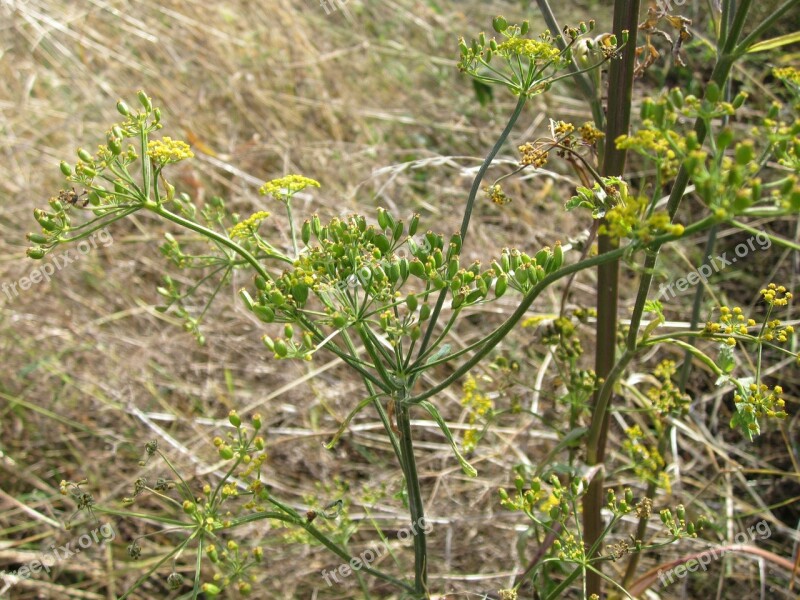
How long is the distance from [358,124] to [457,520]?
2659 mm

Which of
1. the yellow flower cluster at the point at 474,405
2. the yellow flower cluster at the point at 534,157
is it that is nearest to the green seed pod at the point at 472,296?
the yellow flower cluster at the point at 534,157

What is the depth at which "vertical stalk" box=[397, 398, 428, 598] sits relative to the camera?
1.68m

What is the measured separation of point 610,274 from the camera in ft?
6.61

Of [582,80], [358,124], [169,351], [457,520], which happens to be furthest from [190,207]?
[358,124]

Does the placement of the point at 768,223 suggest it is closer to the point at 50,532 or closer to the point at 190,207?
the point at 190,207

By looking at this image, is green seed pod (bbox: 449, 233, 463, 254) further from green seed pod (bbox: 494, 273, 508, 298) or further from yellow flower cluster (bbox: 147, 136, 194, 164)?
yellow flower cluster (bbox: 147, 136, 194, 164)

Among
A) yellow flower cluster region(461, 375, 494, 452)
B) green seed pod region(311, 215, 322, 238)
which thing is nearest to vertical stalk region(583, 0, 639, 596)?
yellow flower cluster region(461, 375, 494, 452)

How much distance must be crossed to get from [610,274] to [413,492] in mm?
781

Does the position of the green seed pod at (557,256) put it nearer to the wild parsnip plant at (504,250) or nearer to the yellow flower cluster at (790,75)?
the wild parsnip plant at (504,250)

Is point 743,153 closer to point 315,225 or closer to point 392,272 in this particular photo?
point 392,272

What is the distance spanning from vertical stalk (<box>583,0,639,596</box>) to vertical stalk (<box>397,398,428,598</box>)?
1.44 feet

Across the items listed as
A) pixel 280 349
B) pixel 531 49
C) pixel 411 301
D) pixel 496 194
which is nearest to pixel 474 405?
pixel 496 194

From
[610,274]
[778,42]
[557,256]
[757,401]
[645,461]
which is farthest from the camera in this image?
[645,461]

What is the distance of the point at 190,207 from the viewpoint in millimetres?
2010
